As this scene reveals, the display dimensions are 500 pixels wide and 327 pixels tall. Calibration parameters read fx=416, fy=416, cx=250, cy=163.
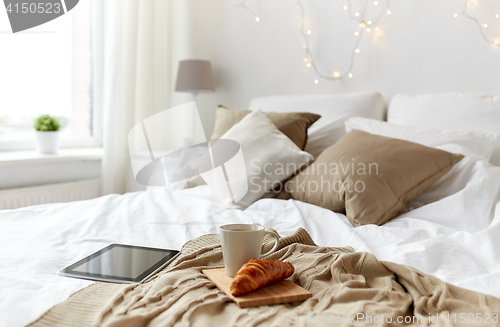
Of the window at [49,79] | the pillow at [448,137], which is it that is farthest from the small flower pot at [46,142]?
the pillow at [448,137]

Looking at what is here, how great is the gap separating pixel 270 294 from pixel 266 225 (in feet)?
1.90

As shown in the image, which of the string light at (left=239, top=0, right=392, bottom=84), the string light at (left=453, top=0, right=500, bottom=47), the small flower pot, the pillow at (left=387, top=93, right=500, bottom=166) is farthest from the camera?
the small flower pot

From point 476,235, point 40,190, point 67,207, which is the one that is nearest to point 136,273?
point 67,207

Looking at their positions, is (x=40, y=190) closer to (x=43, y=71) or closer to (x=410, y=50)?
(x=43, y=71)

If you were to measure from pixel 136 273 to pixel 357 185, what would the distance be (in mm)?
808

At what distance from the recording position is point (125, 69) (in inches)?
106

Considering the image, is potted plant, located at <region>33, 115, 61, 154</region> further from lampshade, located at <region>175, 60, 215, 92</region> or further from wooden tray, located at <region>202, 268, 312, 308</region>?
wooden tray, located at <region>202, 268, 312, 308</region>

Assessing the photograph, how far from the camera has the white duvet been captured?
2.66ft

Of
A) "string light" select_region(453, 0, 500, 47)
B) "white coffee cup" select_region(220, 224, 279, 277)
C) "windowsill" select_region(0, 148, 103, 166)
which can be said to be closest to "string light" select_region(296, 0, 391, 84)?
"string light" select_region(453, 0, 500, 47)

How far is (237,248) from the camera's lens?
804 mm

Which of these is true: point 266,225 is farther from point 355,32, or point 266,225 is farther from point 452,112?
point 355,32

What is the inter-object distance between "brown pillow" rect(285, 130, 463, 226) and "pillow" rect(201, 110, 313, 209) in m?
0.16

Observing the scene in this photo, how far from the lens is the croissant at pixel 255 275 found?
0.71m

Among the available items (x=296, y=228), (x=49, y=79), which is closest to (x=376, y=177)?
(x=296, y=228)
